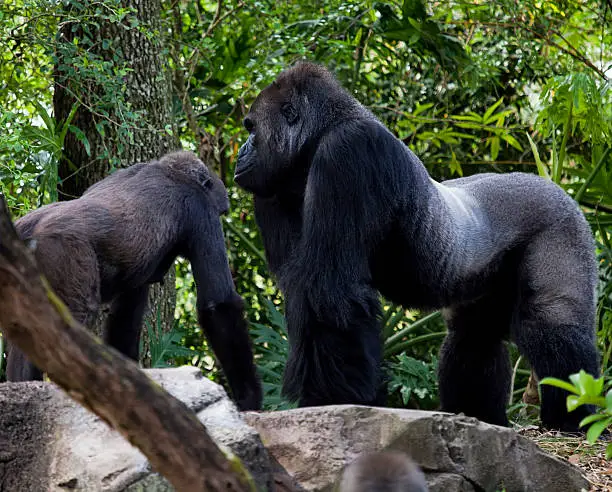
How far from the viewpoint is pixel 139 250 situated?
→ 11.9ft

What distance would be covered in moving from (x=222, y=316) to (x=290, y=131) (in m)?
0.89

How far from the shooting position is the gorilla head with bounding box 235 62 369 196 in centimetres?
337

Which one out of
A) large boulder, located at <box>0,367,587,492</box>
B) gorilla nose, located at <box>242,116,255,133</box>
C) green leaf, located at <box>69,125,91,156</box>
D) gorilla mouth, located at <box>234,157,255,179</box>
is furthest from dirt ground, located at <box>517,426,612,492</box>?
green leaf, located at <box>69,125,91,156</box>

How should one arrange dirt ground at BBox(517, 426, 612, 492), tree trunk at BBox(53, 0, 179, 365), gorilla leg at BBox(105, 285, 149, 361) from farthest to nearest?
1. tree trunk at BBox(53, 0, 179, 365)
2. gorilla leg at BBox(105, 285, 149, 361)
3. dirt ground at BBox(517, 426, 612, 492)

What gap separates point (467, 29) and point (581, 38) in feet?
2.87

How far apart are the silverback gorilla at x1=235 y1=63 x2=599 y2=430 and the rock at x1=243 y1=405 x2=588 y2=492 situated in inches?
19.4

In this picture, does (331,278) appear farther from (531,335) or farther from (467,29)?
(467,29)

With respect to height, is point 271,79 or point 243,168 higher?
point 271,79

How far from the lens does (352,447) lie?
7.99 feet

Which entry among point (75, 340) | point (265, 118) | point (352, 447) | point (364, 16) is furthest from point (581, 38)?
point (75, 340)

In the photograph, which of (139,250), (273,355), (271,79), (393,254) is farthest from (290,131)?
(271,79)

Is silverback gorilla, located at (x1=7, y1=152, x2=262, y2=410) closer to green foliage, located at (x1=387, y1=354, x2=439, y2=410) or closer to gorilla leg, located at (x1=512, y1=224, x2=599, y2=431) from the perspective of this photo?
gorilla leg, located at (x1=512, y1=224, x2=599, y2=431)

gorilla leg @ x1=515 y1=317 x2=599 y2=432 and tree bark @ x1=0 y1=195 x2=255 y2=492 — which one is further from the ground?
tree bark @ x1=0 y1=195 x2=255 y2=492

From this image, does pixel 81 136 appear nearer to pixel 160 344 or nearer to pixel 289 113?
pixel 160 344
